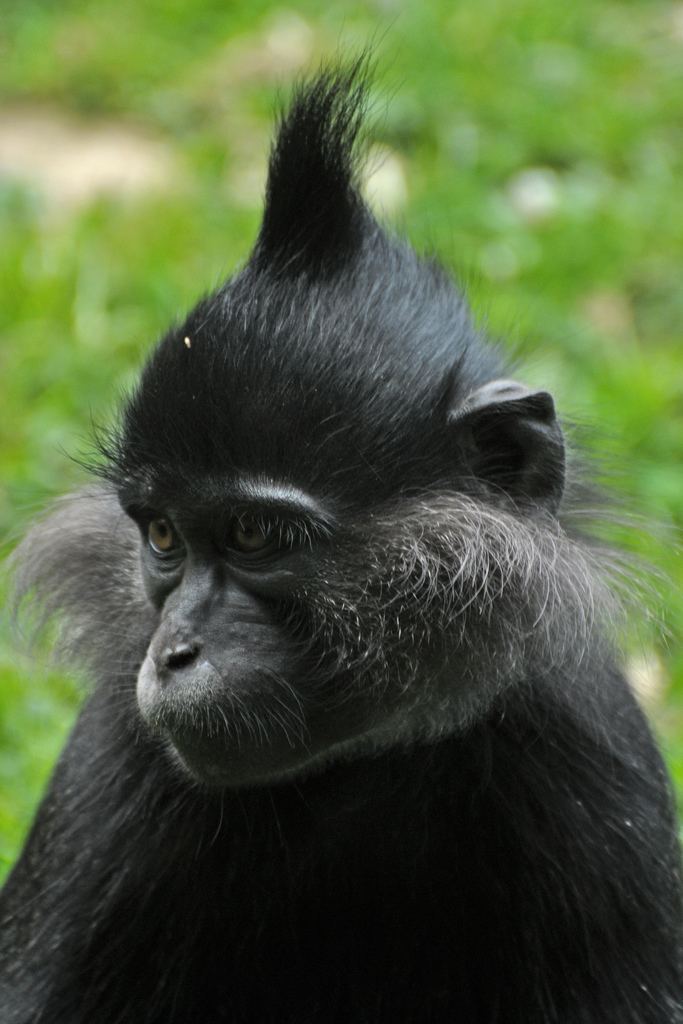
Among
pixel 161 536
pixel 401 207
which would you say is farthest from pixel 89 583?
pixel 401 207

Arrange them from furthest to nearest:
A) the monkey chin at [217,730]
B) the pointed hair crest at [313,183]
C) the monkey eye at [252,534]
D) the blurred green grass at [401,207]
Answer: the blurred green grass at [401,207] < the pointed hair crest at [313,183] < the monkey eye at [252,534] < the monkey chin at [217,730]

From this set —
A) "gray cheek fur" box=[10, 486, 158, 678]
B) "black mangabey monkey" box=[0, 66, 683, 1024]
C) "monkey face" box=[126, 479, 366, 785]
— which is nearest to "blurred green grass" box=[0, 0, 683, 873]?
"gray cheek fur" box=[10, 486, 158, 678]

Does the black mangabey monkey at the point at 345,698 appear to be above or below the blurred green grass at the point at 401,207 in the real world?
below

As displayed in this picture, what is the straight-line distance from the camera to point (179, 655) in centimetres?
449

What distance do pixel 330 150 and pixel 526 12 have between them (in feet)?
23.6

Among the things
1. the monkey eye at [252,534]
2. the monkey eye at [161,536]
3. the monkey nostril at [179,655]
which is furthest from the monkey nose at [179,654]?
the monkey eye at [161,536]

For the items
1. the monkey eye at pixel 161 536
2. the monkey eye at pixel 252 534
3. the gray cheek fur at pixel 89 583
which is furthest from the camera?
the gray cheek fur at pixel 89 583

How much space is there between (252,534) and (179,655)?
36 cm

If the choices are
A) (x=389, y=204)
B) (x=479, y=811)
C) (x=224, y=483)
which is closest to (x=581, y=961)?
(x=479, y=811)

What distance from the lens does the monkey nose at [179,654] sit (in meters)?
4.48

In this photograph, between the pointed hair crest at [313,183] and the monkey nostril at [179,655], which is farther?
the pointed hair crest at [313,183]

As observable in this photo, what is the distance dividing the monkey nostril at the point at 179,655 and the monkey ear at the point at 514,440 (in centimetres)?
90

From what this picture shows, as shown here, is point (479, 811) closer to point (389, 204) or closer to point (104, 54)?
point (389, 204)

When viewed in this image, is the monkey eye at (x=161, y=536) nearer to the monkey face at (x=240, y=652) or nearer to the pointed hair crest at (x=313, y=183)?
the monkey face at (x=240, y=652)
